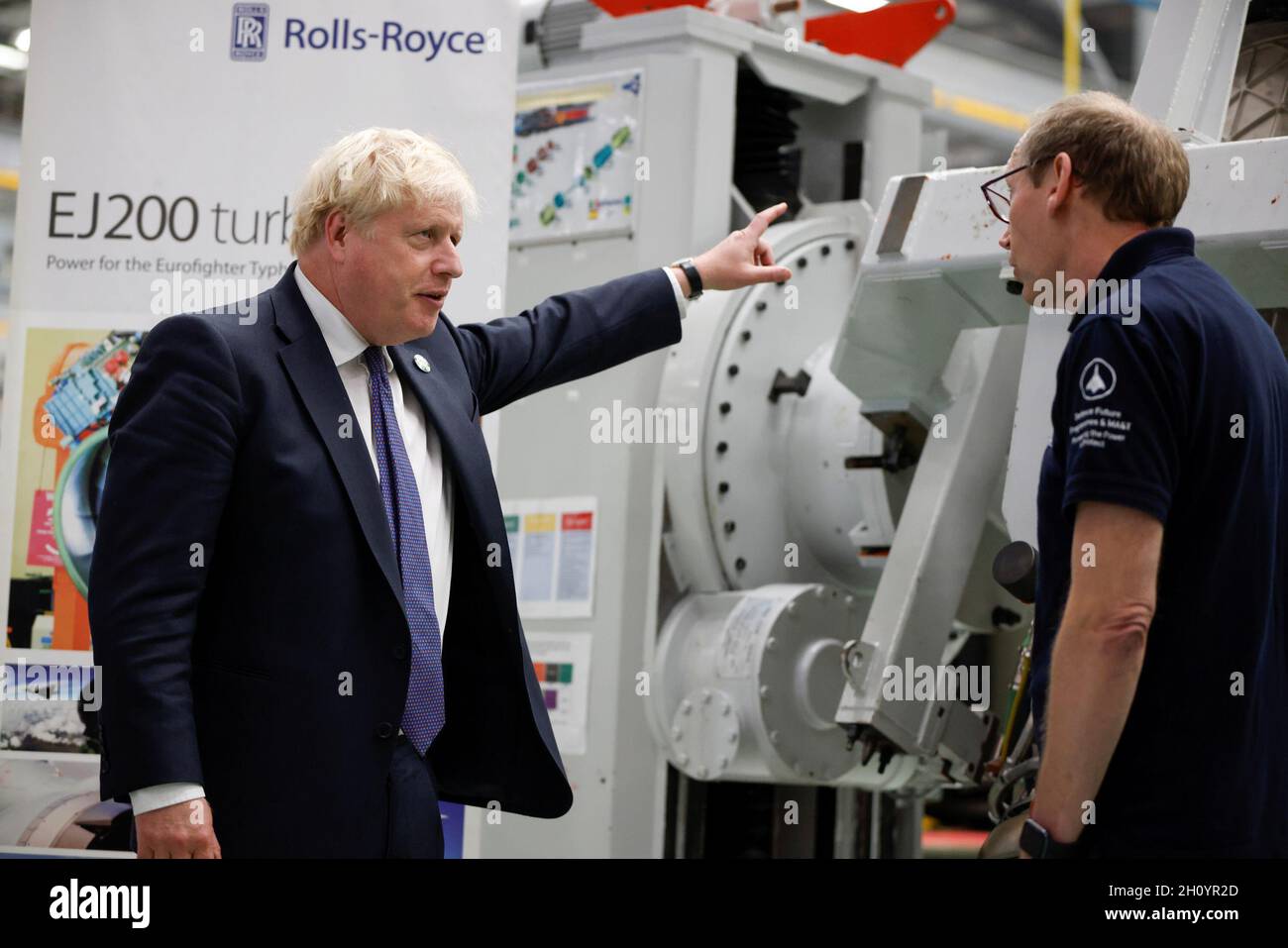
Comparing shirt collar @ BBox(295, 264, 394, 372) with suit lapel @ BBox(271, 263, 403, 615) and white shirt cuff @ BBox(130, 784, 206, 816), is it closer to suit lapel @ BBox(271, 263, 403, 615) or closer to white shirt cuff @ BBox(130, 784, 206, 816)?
suit lapel @ BBox(271, 263, 403, 615)

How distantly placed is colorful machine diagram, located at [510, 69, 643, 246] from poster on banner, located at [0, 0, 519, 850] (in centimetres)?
52

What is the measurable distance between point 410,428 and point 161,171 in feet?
4.66

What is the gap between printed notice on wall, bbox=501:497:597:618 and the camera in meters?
4.03

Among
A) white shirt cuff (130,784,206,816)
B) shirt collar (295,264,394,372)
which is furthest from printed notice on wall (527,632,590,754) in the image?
white shirt cuff (130,784,206,816)

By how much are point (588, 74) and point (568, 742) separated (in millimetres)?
1659

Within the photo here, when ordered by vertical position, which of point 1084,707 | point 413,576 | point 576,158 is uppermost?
point 576,158

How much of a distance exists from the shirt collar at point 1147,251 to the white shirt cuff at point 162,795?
49.8 inches

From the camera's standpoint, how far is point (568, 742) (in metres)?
4.00

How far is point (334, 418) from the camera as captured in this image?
236 centimetres

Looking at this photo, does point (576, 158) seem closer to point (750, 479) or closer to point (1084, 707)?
point (750, 479)

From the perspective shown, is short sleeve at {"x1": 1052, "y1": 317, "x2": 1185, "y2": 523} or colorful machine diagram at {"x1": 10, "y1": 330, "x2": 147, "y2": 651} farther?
colorful machine diagram at {"x1": 10, "y1": 330, "x2": 147, "y2": 651}

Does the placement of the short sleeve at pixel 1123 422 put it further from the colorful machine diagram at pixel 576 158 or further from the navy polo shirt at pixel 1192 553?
the colorful machine diagram at pixel 576 158

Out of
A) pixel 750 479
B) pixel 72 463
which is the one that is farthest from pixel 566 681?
pixel 72 463
